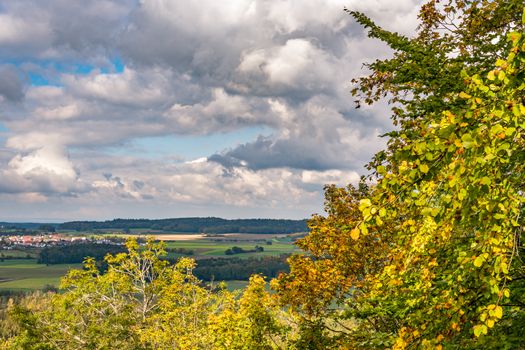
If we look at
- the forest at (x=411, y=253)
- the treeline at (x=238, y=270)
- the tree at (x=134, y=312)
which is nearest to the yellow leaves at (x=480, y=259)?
the forest at (x=411, y=253)

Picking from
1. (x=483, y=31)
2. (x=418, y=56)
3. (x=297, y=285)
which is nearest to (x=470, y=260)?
(x=418, y=56)

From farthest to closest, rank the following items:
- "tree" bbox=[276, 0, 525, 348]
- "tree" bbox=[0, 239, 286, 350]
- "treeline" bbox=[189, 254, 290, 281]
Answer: "treeline" bbox=[189, 254, 290, 281]
"tree" bbox=[0, 239, 286, 350]
"tree" bbox=[276, 0, 525, 348]

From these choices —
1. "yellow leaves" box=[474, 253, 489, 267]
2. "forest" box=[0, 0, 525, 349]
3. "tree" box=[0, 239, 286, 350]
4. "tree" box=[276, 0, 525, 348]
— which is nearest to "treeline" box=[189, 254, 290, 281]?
"tree" box=[0, 239, 286, 350]

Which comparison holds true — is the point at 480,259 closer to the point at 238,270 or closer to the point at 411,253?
the point at 411,253

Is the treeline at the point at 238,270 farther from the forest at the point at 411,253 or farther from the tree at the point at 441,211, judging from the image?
the tree at the point at 441,211

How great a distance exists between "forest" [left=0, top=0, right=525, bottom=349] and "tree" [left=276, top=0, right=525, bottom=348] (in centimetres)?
3

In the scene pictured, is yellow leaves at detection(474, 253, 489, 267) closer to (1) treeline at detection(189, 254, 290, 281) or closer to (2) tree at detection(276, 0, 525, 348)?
(2) tree at detection(276, 0, 525, 348)

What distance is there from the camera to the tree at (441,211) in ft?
13.9

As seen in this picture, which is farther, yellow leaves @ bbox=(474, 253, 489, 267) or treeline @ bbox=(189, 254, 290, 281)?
treeline @ bbox=(189, 254, 290, 281)

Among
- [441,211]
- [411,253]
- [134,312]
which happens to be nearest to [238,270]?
[134,312]

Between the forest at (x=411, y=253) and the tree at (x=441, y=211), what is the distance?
29 millimetres

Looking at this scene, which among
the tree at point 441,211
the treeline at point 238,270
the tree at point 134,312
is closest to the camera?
the tree at point 441,211

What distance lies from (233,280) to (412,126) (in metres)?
150

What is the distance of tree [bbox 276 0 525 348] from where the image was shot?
13.9ft
